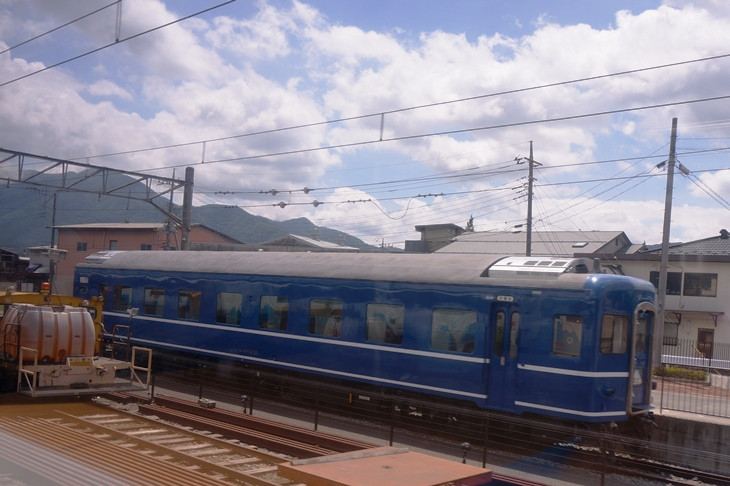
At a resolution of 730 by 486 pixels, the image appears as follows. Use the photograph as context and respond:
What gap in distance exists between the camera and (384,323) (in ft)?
47.0

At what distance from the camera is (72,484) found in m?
7.39

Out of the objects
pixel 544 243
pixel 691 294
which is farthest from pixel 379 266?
pixel 544 243

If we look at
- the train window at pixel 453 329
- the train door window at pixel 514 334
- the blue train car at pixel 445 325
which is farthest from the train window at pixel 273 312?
the train door window at pixel 514 334

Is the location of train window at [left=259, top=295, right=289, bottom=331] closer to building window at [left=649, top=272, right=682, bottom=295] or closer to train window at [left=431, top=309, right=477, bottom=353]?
train window at [left=431, top=309, right=477, bottom=353]

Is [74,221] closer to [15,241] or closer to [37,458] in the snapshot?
[15,241]

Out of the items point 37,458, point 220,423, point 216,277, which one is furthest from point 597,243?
point 37,458

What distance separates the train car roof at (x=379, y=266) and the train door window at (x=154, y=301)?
26.2 inches

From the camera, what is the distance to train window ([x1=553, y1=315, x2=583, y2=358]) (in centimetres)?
1187

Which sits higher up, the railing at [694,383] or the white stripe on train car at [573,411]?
the white stripe on train car at [573,411]

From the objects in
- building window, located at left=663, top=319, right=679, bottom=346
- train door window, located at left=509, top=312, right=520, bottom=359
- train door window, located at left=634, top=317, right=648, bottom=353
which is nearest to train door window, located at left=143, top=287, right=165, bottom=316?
train door window, located at left=509, top=312, right=520, bottom=359

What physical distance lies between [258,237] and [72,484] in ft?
567

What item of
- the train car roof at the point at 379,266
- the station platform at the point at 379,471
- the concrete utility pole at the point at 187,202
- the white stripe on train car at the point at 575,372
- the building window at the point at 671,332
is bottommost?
A: the building window at the point at 671,332

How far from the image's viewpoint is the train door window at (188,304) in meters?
18.5

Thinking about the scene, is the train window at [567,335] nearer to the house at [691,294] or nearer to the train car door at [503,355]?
the train car door at [503,355]
